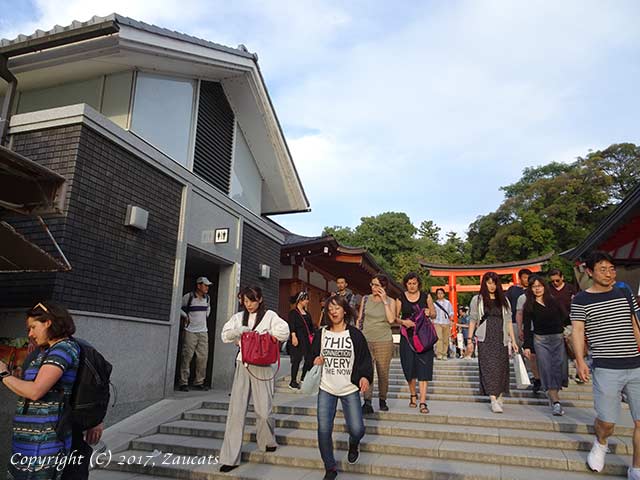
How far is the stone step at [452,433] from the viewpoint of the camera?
4738mm

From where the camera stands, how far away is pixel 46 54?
21.3 feet

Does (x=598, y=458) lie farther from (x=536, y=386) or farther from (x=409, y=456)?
(x=536, y=386)

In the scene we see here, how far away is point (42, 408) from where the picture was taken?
2752 millimetres

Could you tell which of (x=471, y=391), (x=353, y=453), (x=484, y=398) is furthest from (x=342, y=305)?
(x=471, y=391)

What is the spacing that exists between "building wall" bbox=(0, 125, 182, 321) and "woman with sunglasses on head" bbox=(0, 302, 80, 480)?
8.42ft

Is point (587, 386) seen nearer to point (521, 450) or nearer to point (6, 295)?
point (521, 450)

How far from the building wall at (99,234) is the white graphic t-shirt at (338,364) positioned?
122 inches

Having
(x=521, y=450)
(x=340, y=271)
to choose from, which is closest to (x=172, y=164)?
(x=521, y=450)

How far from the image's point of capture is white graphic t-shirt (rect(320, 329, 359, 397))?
13.9 ft

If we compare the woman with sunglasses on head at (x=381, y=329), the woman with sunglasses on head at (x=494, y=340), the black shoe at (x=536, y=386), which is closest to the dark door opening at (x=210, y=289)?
the woman with sunglasses on head at (x=381, y=329)

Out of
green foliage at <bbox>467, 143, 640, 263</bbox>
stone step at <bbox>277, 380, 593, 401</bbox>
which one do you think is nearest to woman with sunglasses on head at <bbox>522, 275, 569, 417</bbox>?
stone step at <bbox>277, 380, 593, 401</bbox>

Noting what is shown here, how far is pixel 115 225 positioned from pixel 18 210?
178 cm

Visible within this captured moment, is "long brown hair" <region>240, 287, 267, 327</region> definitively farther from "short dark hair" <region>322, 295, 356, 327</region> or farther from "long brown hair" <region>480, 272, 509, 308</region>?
"long brown hair" <region>480, 272, 509, 308</region>

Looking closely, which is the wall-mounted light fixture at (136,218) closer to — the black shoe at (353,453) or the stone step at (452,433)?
the stone step at (452,433)
